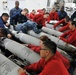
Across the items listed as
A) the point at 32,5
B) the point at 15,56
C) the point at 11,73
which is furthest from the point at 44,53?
the point at 32,5

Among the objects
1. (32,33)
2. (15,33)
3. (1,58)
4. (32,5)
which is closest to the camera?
(1,58)

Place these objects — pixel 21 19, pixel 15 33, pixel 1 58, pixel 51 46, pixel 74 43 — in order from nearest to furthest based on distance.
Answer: pixel 51 46 → pixel 1 58 → pixel 74 43 → pixel 15 33 → pixel 21 19

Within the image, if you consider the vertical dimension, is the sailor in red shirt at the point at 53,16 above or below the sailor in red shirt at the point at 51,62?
below

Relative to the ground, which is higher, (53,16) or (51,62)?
(51,62)

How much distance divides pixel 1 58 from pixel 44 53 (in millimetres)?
903

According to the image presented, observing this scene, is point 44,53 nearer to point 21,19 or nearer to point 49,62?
point 49,62

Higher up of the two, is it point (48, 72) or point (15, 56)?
point (48, 72)

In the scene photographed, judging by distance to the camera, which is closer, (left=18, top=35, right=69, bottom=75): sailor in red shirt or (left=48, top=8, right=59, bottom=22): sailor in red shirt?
(left=18, top=35, right=69, bottom=75): sailor in red shirt

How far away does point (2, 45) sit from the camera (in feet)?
10.6

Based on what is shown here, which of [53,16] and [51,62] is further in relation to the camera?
[53,16]

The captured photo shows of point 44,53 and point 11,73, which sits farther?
point 11,73

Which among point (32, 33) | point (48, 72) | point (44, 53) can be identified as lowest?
point (32, 33)

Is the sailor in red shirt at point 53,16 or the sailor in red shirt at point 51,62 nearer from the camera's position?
the sailor in red shirt at point 51,62

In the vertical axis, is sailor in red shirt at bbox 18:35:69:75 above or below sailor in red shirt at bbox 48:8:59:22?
above
